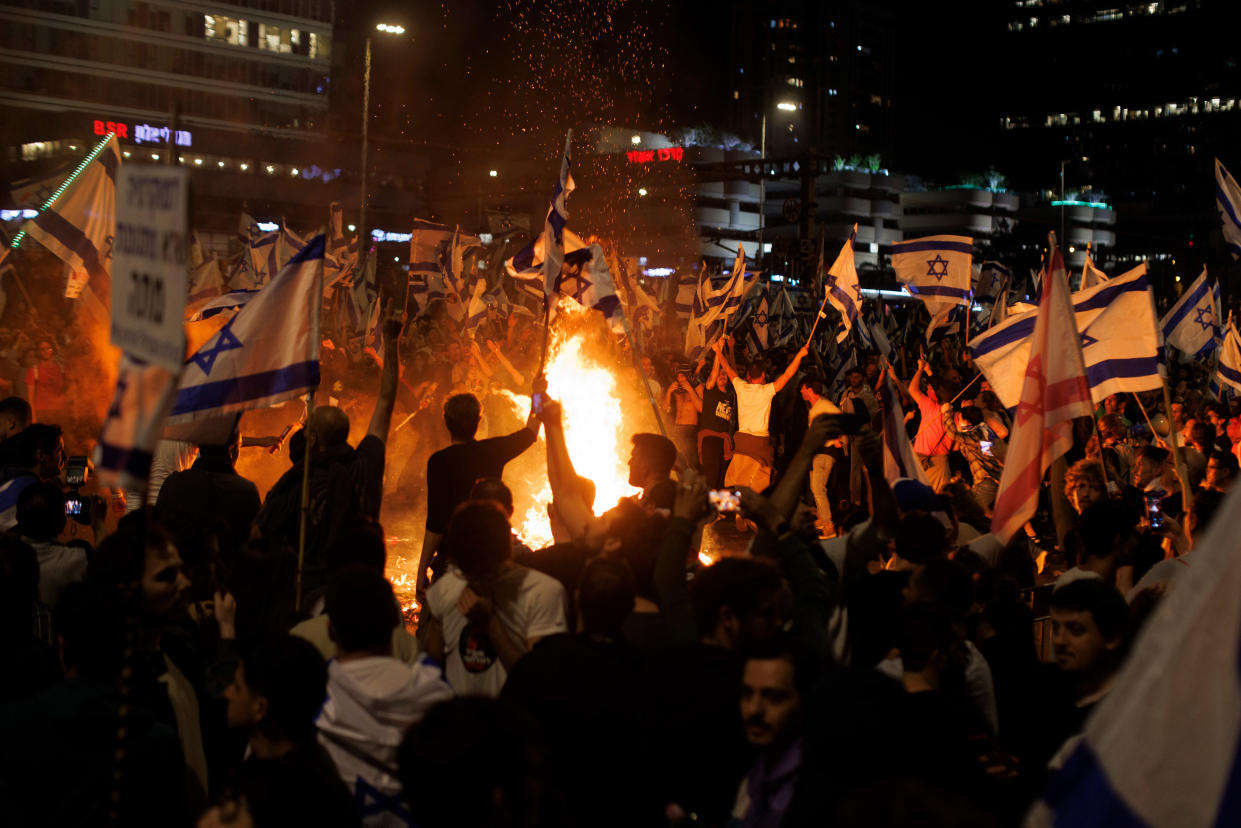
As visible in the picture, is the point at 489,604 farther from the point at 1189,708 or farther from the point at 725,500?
the point at 1189,708

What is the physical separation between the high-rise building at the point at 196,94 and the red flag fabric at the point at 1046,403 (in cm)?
8433

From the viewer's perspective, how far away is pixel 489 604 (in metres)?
4.04

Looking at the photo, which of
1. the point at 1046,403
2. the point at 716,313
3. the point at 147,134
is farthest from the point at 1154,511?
the point at 147,134

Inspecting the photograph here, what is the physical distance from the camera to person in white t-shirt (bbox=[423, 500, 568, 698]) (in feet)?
13.5

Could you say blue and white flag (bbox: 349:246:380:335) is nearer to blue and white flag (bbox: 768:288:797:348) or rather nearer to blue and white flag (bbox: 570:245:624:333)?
blue and white flag (bbox: 768:288:797:348)

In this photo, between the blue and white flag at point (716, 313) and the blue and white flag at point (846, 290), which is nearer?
the blue and white flag at point (846, 290)

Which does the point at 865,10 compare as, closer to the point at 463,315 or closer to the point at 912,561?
the point at 463,315

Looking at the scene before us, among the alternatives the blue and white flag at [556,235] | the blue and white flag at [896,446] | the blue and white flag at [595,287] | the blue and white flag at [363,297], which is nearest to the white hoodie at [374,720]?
the blue and white flag at [896,446]

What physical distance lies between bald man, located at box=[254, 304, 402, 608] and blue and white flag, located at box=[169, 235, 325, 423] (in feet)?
1.53

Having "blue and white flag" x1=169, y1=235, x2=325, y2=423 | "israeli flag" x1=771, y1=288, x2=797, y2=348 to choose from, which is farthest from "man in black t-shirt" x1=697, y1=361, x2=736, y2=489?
"israeli flag" x1=771, y1=288, x2=797, y2=348

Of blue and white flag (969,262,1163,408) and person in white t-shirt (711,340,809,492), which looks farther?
person in white t-shirt (711,340,809,492)

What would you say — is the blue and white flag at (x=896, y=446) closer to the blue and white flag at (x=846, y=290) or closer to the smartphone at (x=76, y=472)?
the smartphone at (x=76, y=472)

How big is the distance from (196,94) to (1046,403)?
9449cm

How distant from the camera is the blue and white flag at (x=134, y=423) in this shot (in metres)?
3.14
